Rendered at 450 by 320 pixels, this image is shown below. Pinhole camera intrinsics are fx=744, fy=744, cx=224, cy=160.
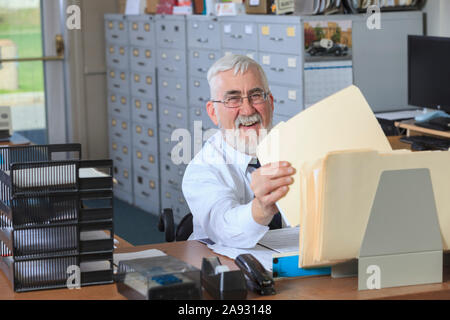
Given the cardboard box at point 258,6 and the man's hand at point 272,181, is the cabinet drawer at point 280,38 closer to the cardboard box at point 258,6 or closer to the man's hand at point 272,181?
the cardboard box at point 258,6

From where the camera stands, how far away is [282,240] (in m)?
2.27

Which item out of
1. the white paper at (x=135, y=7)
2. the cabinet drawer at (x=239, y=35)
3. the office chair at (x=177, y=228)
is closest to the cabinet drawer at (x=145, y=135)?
the white paper at (x=135, y=7)

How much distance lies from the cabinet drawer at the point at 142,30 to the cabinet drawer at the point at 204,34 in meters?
0.55

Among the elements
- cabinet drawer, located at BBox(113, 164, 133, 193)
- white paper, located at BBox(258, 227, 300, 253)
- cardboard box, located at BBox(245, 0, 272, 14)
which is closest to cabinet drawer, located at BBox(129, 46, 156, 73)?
cabinet drawer, located at BBox(113, 164, 133, 193)

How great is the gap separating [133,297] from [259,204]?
0.47 metres

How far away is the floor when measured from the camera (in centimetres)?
534

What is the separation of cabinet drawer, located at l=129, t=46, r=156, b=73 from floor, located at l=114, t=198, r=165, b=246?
1173 mm

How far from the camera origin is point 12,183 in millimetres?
1762

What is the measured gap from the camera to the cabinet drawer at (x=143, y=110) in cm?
600

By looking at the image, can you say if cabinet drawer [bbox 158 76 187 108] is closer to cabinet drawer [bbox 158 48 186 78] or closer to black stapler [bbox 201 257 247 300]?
cabinet drawer [bbox 158 48 186 78]

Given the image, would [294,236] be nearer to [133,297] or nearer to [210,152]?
[210,152]

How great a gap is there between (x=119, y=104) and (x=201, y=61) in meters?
1.43

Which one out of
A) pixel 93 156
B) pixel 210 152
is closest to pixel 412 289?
pixel 210 152
